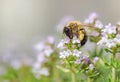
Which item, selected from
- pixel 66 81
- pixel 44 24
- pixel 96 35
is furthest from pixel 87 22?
pixel 44 24

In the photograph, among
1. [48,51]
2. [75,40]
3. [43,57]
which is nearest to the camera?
[75,40]

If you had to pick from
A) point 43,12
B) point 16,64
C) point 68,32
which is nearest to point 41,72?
point 68,32

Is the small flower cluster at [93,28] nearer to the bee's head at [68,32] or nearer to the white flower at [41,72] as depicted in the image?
the bee's head at [68,32]

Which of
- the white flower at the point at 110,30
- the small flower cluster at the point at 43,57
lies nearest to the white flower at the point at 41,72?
the small flower cluster at the point at 43,57

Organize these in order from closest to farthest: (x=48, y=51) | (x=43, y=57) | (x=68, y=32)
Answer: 1. (x=68, y=32)
2. (x=48, y=51)
3. (x=43, y=57)

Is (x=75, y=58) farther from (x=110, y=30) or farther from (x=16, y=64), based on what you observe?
(x=16, y=64)

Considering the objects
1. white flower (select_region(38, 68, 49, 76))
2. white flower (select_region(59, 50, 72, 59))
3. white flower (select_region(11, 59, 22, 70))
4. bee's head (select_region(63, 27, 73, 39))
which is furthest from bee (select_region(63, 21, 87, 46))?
white flower (select_region(11, 59, 22, 70))

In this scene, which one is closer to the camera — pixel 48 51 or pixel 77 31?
pixel 77 31
